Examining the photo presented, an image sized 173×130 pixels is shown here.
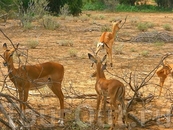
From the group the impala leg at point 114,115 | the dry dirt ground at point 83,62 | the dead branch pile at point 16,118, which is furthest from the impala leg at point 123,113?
the dead branch pile at point 16,118

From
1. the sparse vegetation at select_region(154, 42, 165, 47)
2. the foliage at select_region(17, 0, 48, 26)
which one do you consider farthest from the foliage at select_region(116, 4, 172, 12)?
the sparse vegetation at select_region(154, 42, 165, 47)

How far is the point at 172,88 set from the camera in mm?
8719

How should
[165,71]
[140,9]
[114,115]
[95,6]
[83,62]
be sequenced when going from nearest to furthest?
[114,115]
[165,71]
[83,62]
[140,9]
[95,6]

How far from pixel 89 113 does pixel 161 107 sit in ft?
4.72

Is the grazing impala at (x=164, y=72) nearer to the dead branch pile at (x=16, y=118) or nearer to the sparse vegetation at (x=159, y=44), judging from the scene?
the dead branch pile at (x=16, y=118)

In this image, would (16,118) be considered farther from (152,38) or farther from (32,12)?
(32,12)

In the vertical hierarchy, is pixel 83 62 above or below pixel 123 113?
below

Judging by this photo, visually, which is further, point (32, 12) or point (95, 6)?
point (95, 6)

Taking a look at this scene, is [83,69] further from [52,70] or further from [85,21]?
[85,21]

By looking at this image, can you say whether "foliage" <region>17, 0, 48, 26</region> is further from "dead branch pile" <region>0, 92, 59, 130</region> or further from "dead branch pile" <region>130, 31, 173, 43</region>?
"dead branch pile" <region>0, 92, 59, 130</region>

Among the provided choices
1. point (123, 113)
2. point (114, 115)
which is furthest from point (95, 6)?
point (114, 115)

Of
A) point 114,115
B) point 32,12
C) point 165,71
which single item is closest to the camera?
point 114,115

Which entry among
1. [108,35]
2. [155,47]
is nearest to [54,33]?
[155,47]

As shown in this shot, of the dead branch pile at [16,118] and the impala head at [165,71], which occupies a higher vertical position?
the dead branch pile at [16,118]
